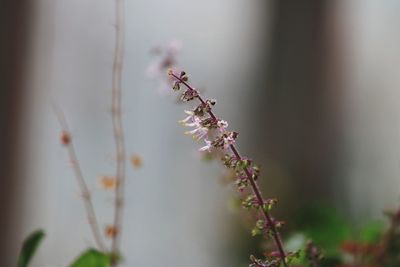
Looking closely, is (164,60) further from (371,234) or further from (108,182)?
(371,234)

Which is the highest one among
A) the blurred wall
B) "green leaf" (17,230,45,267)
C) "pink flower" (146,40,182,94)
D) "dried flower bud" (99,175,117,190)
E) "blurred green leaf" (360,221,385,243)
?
the blurred wall

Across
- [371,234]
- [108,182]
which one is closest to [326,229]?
[371,234]

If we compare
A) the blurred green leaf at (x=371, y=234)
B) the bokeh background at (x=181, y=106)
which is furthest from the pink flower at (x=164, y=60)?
the bokeh background at (x=181, y=106)

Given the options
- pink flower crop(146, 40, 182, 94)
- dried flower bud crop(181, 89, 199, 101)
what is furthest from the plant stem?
pink flower crop(146, 40, 182, 94)

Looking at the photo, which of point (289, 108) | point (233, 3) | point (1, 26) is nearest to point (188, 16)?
point (233, 3)

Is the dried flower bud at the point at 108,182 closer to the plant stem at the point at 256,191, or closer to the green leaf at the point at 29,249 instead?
the green leaf at the point at 29,249

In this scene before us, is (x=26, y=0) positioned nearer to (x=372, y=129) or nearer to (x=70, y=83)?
(x=70, y=83)

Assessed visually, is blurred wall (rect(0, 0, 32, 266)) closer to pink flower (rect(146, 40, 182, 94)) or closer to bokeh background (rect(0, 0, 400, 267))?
bokeh background (rect(0, 0, 400, 267))
